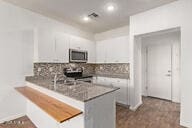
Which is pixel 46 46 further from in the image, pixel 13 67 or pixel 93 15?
pixel 93 15

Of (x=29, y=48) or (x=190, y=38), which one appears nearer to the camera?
(x=190, y=38)

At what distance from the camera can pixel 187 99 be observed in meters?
2.36

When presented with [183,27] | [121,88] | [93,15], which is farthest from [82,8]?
[121,88]

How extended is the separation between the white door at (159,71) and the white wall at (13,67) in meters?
4.18

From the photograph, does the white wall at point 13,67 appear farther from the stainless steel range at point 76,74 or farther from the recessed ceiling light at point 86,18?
the recessed ceiling light at point 86,18

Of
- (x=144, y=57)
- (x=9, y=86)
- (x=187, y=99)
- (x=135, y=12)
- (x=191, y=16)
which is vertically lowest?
(x=187, y=99)

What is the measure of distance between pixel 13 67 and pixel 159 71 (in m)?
4.65

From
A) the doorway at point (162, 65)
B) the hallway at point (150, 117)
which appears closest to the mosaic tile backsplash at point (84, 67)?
the doorway at point (162, 65)

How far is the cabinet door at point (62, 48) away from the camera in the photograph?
3326 mm

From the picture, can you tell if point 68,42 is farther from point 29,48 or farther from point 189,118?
point 189,118

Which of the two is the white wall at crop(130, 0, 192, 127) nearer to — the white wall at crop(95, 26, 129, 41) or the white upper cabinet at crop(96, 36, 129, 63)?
the white upper cabinet at crop(96, 36, 129, 63)

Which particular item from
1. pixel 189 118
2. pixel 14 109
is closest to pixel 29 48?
pixel 14 109

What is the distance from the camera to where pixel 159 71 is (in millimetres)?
4387

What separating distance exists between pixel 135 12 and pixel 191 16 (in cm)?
122
